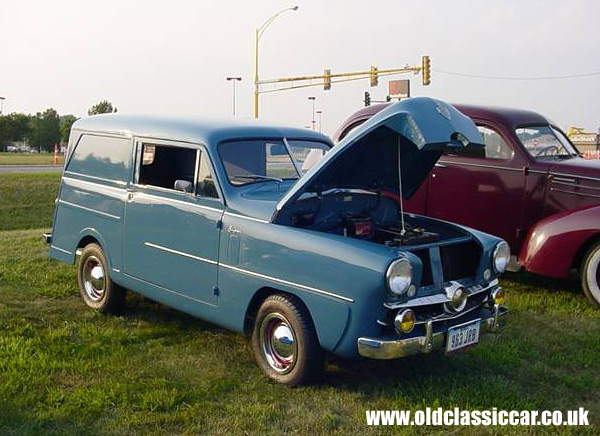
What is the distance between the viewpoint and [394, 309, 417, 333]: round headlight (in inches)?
160

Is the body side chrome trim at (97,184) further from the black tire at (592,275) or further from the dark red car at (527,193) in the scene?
the black tire at (592,275)

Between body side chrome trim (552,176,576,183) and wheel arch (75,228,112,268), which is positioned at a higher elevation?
body side chrome trim (552,176,576,183)

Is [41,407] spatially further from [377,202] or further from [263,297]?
[377,202]

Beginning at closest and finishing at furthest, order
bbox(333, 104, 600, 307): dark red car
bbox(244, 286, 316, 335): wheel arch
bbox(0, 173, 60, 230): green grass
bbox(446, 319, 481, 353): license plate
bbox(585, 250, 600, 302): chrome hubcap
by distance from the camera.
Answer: bbox(446, 319, 481, 353): license plate → bbox(244, 286, 316, 335): wheel arch → bbox(585, 250, 600, 302): chrome hubcap → bbox(333, 104, 600, 307): dark red car → bbox(0, 173, 60, 230): green grass

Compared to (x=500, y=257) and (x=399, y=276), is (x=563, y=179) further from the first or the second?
(x=399, y=276)

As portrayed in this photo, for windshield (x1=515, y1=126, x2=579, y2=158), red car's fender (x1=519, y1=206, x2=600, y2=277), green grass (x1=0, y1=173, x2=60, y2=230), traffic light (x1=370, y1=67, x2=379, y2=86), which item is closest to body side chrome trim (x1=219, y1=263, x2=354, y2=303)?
red car's fender (x1=519, y1=206, x2=600, y2=277)

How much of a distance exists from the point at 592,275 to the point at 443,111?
3.09 meters

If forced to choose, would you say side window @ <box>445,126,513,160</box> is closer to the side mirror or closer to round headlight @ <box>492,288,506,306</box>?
round headlight @ <box>492,288,506,306</box>

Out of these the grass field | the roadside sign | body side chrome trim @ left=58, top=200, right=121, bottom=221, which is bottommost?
the grass field

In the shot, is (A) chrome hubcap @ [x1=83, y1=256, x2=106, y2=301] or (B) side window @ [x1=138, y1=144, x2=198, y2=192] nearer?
(B) side window @ [x1=138, y1=144, x2=198, y2=192]

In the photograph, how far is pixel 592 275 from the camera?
6586mm

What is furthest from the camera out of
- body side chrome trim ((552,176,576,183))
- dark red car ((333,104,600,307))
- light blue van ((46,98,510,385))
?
body side chrome trim ((552,176,576,183))

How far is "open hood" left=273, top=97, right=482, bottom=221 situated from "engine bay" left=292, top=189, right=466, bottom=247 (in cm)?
8

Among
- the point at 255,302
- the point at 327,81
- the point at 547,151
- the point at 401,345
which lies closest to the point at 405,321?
the point at 401,345
